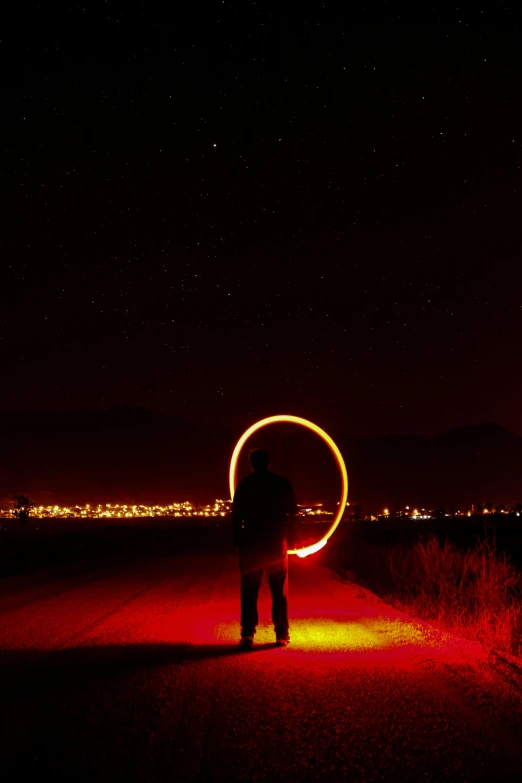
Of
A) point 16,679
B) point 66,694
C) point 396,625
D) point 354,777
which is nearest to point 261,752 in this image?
point 354,777

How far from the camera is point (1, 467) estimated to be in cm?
17912

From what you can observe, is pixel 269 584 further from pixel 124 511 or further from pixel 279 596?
pixel 124 511

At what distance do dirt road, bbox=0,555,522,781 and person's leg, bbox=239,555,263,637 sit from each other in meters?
0.28

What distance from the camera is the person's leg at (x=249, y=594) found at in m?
11.4


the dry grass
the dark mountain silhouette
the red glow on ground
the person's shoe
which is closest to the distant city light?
the dark mountain silhouette

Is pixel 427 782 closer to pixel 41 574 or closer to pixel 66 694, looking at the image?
pixel 66 694

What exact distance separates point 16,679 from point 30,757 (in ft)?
9.20

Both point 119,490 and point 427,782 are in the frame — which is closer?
point 427,782

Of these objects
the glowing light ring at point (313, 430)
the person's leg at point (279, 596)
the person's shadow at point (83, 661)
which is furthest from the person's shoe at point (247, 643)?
the glowing light ring at point (313, 430)

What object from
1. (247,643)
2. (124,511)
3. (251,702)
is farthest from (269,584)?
(124,511)

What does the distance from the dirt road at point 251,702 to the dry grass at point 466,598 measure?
2.69ft

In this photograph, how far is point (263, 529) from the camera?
1202 centimetres

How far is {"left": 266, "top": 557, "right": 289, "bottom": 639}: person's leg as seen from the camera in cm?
1150

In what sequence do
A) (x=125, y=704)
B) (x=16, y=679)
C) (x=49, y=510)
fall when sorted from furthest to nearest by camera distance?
(x=49, y=510) < (x=16, y=679) < (x=125, y=704)
